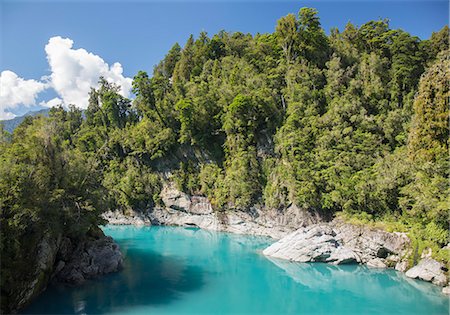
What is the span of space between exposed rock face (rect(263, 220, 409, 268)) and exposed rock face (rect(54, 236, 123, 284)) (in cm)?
1124

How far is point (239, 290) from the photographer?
1661 centimetres

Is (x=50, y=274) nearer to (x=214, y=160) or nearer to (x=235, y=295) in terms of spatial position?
(x=235, y=295)

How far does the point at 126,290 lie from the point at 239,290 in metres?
6.04

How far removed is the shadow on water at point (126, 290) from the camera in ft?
46.2

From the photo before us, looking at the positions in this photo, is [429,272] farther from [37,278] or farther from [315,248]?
[37,278]

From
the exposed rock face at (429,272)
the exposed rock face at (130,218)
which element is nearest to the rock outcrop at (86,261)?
the exposed rock face at (429,272)

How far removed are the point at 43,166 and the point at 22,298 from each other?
5987 millimetres

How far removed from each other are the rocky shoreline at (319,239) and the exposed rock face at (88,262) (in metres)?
11.1

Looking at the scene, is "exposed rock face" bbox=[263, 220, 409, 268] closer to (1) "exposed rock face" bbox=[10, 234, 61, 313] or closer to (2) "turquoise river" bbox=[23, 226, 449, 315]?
(2) "turquoise river" bbox=[23, 226, 449, 315]

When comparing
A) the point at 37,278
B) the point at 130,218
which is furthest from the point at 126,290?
the point at 130,218

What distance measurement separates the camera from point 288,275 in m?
19.1

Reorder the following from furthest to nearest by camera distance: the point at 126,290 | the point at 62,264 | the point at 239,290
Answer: the point at 62,264
the point at 239,290
the point at 126,290

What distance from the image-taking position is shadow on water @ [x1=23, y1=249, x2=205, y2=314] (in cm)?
1408

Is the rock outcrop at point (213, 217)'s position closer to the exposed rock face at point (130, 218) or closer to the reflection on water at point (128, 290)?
the exposed rock face at point (130, 218)
